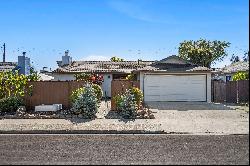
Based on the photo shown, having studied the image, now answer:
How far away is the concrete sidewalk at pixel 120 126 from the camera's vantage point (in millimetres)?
15055

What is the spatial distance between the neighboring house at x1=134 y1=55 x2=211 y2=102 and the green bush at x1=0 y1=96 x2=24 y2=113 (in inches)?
422

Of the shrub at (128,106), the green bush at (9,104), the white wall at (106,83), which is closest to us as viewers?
the shrub at (128,106)

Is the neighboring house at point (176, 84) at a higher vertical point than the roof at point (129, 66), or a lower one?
lower

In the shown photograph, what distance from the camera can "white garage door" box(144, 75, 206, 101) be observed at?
2884 cm

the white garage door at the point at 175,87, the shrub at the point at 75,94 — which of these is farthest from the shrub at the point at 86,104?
the white garage door at the point at 175,87

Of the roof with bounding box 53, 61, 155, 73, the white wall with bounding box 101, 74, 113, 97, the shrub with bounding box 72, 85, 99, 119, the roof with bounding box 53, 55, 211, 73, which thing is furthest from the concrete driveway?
the roof with bounding box 53, 61, 155, 73

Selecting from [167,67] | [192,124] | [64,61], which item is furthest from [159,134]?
[64,61]

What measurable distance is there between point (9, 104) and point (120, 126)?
727cm

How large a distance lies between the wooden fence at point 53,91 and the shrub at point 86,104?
2526 millimetres

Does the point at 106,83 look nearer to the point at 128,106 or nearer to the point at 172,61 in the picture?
the point at 172,61

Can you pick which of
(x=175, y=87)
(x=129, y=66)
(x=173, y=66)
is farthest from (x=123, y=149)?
(x=129, y=66)

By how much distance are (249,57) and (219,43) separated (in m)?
65.3

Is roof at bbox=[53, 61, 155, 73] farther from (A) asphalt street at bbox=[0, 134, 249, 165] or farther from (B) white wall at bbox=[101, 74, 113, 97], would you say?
(A) asphalt street at bbox=[0, 134, 249, 165]

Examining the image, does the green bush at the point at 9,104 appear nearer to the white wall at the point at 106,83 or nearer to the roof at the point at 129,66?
the roof at the point at 129,66
